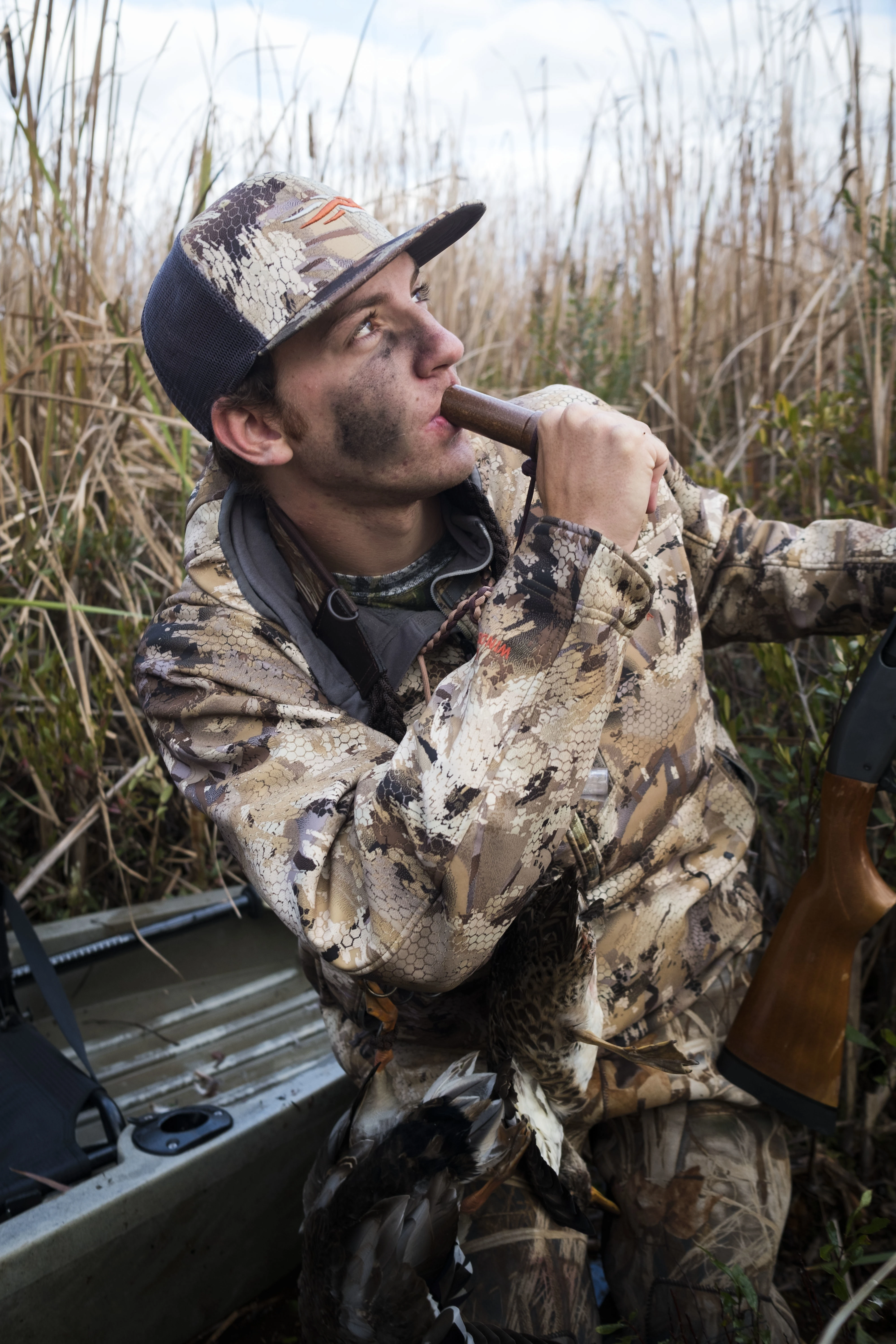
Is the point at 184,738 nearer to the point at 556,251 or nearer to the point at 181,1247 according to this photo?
the point at 181,1247

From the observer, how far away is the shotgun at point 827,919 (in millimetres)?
1733

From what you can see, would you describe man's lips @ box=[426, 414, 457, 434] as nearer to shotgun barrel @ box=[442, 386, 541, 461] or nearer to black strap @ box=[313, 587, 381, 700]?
→ shotgun barrel @ box=[442, 386, 541, 461]

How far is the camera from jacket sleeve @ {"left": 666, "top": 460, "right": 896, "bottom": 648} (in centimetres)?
192


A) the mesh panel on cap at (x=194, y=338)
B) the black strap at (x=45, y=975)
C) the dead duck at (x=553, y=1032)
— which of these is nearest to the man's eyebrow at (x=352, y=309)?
the mesh panel on cap at (x=194, y=338)

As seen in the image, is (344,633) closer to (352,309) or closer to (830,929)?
(352,309)

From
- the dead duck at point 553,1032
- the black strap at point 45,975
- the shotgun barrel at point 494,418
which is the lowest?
the black strap at point 45,975

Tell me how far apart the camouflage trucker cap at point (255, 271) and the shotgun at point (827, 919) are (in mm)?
323

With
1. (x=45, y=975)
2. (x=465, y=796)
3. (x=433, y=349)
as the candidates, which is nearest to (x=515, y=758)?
(x=465, y=796)

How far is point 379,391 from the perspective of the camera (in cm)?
186

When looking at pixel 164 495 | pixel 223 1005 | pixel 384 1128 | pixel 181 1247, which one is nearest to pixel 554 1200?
pixel 384 1128

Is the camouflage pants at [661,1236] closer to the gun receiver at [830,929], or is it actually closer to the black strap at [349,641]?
the gun receiver at [830,929]

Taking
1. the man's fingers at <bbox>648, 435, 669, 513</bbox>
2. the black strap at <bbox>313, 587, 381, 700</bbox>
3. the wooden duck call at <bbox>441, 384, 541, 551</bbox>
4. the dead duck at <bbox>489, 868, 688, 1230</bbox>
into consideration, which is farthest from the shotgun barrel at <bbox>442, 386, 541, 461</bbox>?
the dead duck at <bbox>489, 868, 688, 1230</bbox>

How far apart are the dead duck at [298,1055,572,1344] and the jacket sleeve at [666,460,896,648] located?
1.09 metres

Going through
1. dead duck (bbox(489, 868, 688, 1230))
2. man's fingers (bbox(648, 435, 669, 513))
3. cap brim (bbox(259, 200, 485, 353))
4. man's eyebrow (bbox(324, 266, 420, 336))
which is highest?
cap brim (bbox(259, 200, 485, 353))
